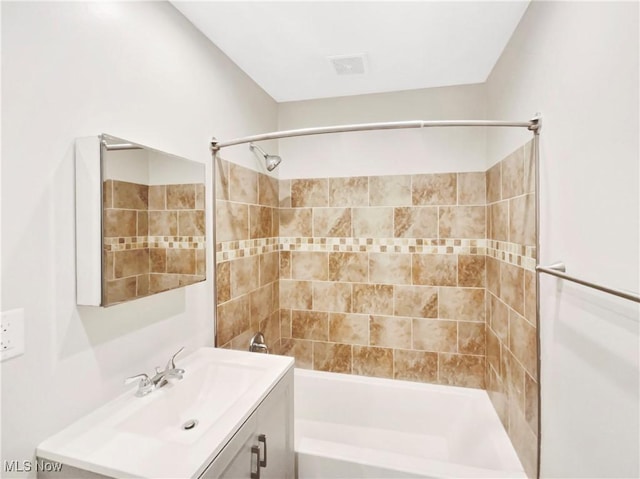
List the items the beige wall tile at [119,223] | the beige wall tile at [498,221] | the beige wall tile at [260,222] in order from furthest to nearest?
the beige wall tile at [260,222] → the beige wall tile at [498,221] → the beige wall tile at [119,223]

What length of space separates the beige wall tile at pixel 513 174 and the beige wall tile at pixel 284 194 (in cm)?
147

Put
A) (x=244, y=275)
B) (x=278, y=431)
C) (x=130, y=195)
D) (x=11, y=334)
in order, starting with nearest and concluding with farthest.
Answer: (x=11, y=334) → (x=130, y=195) → (x=278, y=431) → (x=244, y=275)

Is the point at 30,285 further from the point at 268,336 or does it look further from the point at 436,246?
the point at 436,246

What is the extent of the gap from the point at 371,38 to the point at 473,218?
51.5 inches

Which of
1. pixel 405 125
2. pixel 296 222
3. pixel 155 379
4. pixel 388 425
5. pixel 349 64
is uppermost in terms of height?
pixel 349 64

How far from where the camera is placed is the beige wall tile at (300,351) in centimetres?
258

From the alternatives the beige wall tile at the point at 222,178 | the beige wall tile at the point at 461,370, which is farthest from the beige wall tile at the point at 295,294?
the beige wall tile at the point at 461,370

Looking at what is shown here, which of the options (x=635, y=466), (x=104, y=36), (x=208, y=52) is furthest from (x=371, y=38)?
(x=635, y=466)

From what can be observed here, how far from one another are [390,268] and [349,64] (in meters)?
1.37

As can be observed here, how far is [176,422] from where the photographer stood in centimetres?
127

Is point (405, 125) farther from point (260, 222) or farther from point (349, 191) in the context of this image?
point (260, 222)

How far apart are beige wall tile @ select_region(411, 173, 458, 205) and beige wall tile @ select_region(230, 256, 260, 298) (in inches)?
47.5

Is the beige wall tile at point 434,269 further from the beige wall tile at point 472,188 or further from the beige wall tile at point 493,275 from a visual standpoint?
the beige wall tile at point 472,188

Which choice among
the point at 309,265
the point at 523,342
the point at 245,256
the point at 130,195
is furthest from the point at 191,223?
the point at 523,342
